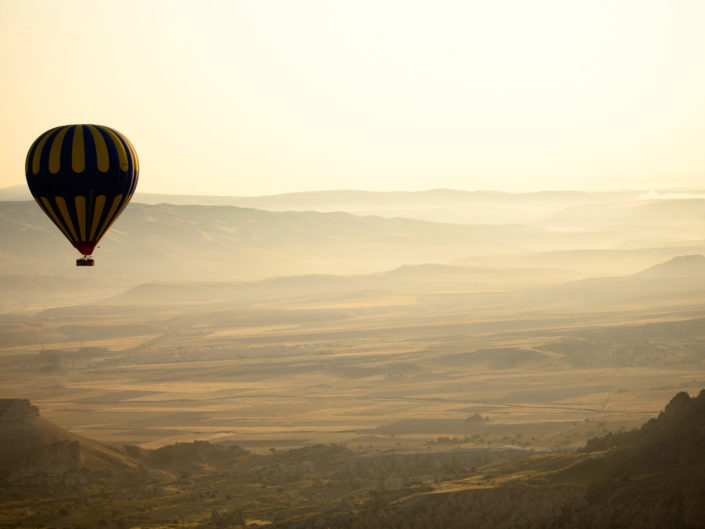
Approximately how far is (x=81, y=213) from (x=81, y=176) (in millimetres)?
1785

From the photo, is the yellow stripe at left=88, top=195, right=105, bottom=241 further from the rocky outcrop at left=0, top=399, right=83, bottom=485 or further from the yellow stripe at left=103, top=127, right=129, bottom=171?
the rocky outcrop at left=0, top=399, right=83, bottom=485

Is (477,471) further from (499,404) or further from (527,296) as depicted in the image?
(527,296)

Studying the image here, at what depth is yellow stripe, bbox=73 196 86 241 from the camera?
45.8 meters

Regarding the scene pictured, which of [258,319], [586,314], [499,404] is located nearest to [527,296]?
[586,314]

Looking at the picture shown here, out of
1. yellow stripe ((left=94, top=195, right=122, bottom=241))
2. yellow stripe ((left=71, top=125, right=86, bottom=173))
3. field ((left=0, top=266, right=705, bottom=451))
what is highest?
yellow stripe ((left=71, top=125, right=86, bottom=173))

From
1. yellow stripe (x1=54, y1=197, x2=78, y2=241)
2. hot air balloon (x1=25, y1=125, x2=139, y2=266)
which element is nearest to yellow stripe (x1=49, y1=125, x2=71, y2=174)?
hot air balloon (x1=25, y1=125, x2=139, y2=266)

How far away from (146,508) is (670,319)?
9829cm

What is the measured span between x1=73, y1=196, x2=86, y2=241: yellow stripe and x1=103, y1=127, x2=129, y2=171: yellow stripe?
7.85 feet

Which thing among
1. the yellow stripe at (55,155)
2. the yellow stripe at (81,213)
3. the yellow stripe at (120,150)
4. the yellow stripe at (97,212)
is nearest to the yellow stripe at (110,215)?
the yellow stripe at (97,212)

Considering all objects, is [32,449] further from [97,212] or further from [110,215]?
[97,212]

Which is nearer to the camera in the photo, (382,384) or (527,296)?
(382,384)

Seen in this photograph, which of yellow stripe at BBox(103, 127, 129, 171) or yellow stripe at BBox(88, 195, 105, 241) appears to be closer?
yellow stripe at BBox(88, 195, 105, 241)

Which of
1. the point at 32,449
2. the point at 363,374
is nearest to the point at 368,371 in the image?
the point at 363,374

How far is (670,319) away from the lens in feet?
433
